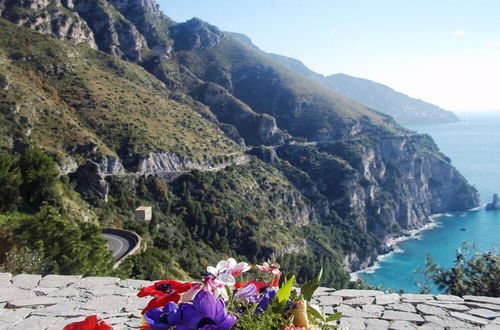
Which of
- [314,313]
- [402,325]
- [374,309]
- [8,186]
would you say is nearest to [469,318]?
[402,325]

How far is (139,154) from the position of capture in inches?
2050

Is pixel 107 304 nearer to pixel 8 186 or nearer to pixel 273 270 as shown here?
pixel 273 270

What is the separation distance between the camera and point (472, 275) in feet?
29.3

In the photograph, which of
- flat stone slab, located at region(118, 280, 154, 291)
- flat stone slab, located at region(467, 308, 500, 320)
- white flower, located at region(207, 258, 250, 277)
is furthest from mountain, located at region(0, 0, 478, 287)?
white flower, located at region(207, 258, 250, 277)

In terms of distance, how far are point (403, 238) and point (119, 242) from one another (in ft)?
294

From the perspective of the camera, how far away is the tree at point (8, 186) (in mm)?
12398

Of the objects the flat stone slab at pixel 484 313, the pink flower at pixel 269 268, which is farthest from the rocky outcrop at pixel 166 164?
the pink flower at pixel 269 268

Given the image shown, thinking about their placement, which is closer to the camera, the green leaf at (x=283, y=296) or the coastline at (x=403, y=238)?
the green leaf at (x=283, y=296)

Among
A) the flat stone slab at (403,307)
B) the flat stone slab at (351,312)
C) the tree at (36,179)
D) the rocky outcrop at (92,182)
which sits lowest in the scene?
the rocky outcrop at (92,182)

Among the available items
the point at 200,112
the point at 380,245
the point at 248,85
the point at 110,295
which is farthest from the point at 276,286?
the point at 248,85

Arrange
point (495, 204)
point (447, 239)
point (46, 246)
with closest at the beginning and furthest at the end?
point (46, 246)
point (447, 239)
point (495, 204)

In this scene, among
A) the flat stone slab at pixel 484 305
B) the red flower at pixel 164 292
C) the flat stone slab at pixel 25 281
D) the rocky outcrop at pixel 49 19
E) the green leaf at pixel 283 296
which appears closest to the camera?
the green leaf at pixel 283 296

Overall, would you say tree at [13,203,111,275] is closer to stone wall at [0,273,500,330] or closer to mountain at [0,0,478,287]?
stone wall at [0,273,500,330]

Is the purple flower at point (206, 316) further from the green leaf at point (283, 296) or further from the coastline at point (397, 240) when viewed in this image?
the coastline at point (397, 240)
